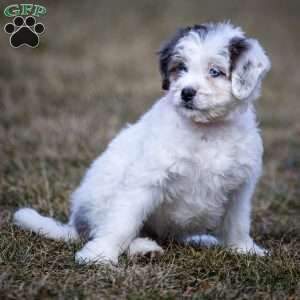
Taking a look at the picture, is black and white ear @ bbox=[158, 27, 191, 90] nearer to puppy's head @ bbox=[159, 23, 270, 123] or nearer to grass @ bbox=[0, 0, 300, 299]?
puppy's head @ bbox=[159, 23, 270, 123]

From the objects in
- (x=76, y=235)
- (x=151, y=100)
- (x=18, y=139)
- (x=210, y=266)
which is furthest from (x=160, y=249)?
(x=151, y=100)

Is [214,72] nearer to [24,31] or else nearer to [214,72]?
[214,72]

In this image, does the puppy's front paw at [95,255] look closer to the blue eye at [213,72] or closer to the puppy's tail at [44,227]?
the puppy's tail at [44,227]

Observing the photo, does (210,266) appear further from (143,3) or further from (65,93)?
(143,3)

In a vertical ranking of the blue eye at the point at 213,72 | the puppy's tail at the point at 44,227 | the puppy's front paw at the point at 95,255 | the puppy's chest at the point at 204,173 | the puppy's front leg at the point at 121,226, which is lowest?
the puppy's tail at the point at 44,227

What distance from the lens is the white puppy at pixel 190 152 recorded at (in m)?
4.21

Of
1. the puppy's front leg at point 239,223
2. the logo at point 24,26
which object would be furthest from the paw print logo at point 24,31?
the puppy's front leg at point 239,223

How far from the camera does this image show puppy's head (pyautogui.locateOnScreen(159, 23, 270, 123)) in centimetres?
416

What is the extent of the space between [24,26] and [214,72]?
6.01ft

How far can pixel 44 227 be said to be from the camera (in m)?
4.86

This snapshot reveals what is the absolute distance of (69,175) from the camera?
6.86m

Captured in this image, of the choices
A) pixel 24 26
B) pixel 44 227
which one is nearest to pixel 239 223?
pixel 44 227

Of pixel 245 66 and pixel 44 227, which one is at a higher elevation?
pixel 245 66

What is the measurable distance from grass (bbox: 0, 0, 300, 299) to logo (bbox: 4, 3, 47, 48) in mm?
1479
